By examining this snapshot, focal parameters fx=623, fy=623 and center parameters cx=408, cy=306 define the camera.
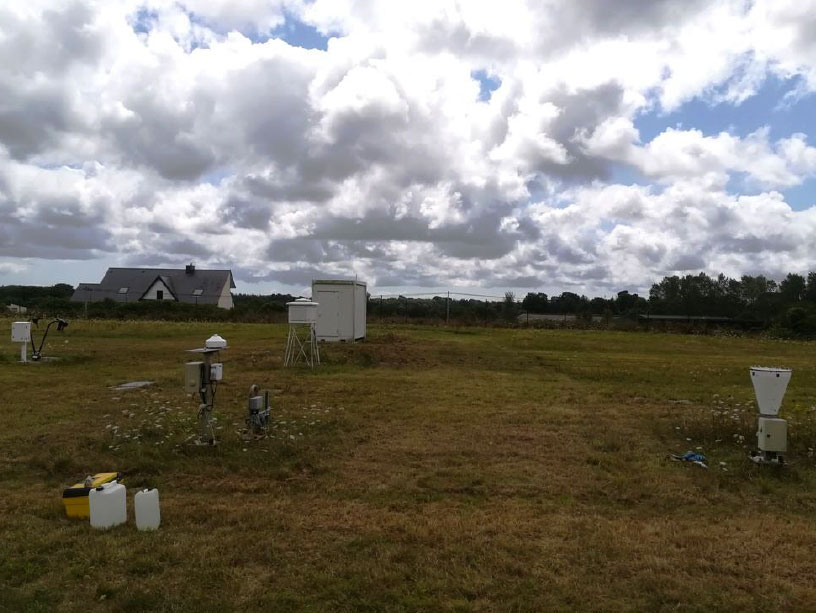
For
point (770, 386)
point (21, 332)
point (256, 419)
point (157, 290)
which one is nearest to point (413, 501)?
point (256, 419)

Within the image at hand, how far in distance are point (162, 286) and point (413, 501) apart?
49658mm

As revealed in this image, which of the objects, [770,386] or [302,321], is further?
[302,321]

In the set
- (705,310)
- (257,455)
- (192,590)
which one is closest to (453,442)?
(257,455)

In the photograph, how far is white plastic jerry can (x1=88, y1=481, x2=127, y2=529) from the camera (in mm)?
4305

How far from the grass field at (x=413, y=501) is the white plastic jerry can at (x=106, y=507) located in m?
0.13

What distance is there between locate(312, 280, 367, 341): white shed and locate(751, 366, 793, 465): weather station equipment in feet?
43.4

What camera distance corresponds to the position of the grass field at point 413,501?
11.4 ft

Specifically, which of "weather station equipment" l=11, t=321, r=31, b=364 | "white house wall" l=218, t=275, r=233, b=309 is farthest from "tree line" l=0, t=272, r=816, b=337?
"weather station equipment" l=11, t=321, r=31, b=364

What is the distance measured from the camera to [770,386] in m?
6.26

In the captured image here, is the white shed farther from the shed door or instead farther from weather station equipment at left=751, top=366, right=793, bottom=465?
weather station equipment at left=751, top=366, right=793, bottom=465

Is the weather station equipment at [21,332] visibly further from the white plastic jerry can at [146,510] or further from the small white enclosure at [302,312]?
the white plastic jerry can at [146,510]

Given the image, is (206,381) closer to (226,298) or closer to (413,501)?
(413,501)

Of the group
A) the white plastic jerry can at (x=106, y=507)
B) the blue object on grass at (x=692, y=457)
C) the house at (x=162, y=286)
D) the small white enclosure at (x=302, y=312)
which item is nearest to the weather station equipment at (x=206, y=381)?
the white plastic jerry can at (x=106, y=507)

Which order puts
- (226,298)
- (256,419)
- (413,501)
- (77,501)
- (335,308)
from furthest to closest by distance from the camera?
(226,298) → (335,308) → (256,419) → (413,501) → (77,501)
